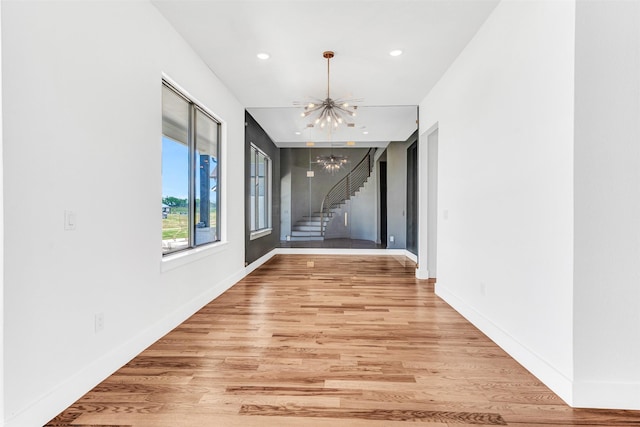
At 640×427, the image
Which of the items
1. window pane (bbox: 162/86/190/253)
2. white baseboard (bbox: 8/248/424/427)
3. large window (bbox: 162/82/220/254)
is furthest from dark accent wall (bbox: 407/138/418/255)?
window pane (bbox: 162/86/190/253)

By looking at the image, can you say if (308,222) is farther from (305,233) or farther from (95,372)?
(95,372)

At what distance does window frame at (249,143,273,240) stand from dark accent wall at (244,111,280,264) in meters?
0.09

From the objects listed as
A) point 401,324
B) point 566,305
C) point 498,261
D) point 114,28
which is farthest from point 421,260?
point 114,28

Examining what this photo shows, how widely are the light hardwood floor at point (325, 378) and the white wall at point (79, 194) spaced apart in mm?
258

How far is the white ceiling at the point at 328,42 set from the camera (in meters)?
2.84

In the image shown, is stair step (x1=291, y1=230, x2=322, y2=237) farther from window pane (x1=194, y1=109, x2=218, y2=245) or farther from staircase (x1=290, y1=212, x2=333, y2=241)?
window pane (x1=194, y1=109, x2=218, y2=245)

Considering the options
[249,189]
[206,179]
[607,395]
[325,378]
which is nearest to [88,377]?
[325,378]

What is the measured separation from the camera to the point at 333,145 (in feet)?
26.9

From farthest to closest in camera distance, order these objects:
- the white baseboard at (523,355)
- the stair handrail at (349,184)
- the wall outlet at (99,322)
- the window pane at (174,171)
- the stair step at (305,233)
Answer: the stair step at (305,233)
the stair handrail at (349,184)
the window pane at (174,171)
the wall outlet at (99,322)
the white baseboard at (523,355)

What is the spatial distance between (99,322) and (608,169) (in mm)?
3221

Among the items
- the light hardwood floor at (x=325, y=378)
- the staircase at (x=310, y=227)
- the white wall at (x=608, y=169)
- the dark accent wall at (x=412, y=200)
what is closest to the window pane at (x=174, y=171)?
the light hardwood floor at (x=325, y=378)

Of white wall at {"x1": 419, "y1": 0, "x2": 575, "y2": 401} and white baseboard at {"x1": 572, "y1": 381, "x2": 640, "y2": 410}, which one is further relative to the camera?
white wall at {"x1": 419, "y1": 0, "x2": 575, "y2": 401}

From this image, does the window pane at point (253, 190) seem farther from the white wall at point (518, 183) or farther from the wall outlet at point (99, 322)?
the wall outlet at point (99, 322)

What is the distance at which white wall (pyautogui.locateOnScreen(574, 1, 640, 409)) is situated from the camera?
74.5 inches
